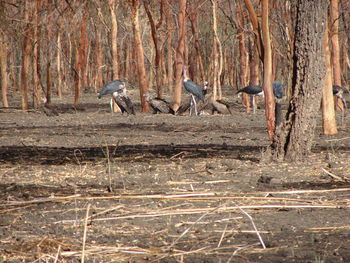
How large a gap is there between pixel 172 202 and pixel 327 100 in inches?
238

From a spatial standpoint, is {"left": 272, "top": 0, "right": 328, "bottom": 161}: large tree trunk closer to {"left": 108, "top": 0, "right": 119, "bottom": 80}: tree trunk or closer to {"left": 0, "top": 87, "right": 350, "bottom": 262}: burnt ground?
{"left": 0, "top": 87, "right": 350, "bottom": 262}: burnt ground

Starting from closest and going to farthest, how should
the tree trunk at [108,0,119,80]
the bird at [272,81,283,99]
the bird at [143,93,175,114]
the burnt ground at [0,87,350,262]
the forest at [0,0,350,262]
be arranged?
the burnt ground at [0,87,350,262] < the forest at [0,0,350,262] < the bird at [272,81,283,99] < the bird at [143,93,175,114] < the tree trunk at [108,0,119,80]

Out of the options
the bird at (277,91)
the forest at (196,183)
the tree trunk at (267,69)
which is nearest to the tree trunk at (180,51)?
the bird at (277,91)

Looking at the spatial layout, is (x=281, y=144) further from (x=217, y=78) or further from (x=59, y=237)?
(x=217, y=78)

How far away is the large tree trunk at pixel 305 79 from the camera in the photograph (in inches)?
328

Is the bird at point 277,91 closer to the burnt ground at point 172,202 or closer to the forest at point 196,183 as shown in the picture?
the forest at point 196,183

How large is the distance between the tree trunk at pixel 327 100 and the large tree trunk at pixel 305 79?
9.79 ft

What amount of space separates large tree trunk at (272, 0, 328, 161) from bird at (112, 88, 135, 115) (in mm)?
10828

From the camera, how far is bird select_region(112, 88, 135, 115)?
63.3 ft

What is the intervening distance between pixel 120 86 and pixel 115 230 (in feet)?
49.7

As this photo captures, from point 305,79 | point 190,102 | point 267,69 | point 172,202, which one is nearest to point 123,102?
point 190,102

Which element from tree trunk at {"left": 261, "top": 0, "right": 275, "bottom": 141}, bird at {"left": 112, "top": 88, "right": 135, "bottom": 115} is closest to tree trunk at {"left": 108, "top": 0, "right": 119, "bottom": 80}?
bird at {"left": 112, "top": 88, "right": 135, "bottom": 115}

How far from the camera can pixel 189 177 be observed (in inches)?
296

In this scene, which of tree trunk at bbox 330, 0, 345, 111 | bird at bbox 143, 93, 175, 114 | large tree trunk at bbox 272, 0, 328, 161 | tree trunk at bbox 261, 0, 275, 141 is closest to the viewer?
large tree trunk at bbox 272, 0, 328, 161
